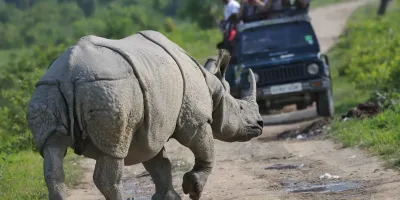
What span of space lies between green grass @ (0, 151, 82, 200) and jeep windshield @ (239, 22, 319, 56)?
5.06 metres

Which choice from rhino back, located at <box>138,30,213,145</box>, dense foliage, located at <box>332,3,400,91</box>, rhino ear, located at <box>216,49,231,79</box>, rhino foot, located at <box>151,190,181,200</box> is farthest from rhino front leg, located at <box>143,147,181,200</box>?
dense foliage, located at <box>332,3,400,91</box>

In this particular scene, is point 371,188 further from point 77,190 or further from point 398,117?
point 398,117

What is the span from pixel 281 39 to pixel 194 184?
9.57m

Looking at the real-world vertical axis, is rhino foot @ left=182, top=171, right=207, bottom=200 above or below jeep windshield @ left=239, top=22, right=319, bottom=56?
above

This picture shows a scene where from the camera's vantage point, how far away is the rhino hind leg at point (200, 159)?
8.23 meters

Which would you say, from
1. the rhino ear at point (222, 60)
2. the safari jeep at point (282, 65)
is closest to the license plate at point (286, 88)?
the safari jeep at point (282, 65)

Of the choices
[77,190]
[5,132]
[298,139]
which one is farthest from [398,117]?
[5,132]

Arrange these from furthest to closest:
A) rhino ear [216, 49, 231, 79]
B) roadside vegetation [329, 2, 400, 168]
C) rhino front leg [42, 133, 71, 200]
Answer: roadside vegetation [329, 2, 400, 168]
rhino ear [216, 49, 231, 79]
rhino front leg [42, 133, 71, 200]

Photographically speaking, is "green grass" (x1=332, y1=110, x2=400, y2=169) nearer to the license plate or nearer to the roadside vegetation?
the roadside vegetation

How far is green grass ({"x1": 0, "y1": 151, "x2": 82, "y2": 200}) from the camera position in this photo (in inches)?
388

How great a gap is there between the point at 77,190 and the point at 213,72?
258 centimetres

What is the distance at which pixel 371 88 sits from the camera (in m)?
18.8

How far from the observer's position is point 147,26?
47844 millimetres

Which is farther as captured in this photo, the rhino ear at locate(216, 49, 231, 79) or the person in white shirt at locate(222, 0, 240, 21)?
the person in white shirt at locate(222, 0, 240, 21)
